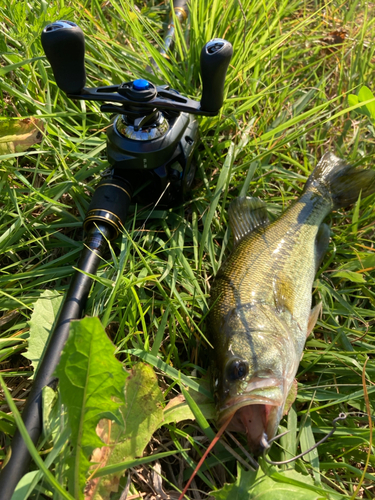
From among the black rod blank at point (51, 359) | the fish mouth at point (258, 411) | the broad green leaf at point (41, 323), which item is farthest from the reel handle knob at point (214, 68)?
the fish mouth at point (258, 411)

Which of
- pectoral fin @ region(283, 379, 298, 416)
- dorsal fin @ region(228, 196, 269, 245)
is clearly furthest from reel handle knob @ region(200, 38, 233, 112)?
pectoral fin @ region(283, 379, 298, 416)

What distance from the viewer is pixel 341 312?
8.82 feet

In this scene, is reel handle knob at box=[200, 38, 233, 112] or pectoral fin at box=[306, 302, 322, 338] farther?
pectoral fin at box=[306, 302, 322, 338]

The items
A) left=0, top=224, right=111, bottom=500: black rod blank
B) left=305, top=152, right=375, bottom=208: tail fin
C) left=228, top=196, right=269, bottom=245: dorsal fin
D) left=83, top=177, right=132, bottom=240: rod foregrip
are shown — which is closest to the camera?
left=0, top=224, right=111, bottom=500: black rod blank

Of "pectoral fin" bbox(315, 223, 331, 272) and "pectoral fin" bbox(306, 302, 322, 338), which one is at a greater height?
"pectoral fin" bbox(315, 223, 331, 272)

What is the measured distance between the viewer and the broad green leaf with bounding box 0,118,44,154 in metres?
2.60

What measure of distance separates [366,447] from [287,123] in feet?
7.68

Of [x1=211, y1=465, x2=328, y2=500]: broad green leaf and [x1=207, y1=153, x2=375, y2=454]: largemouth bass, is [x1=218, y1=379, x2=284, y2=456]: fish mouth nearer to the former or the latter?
[x1=207, y1=153, x2=375, y2=454]: largemouth bass

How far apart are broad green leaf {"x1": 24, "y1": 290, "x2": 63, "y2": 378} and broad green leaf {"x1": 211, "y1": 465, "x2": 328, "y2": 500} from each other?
113 centimetres

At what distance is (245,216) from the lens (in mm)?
2816

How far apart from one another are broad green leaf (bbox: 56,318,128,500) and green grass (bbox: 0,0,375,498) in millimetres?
160

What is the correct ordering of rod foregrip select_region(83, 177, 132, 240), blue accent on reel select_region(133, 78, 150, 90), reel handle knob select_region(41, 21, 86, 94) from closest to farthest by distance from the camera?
reel handle knob select_region(41, 21, 86, 94) → blue accent on reel select_region(133, 78, 150, 90) → rod foregrip select_region(83, 177, 132, 240)

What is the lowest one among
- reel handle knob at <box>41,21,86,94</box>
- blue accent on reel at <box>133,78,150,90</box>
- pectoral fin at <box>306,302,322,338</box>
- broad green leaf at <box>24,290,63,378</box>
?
pectoral fin at <box>306,302,322,338</box>

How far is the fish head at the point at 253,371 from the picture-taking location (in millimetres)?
1950
